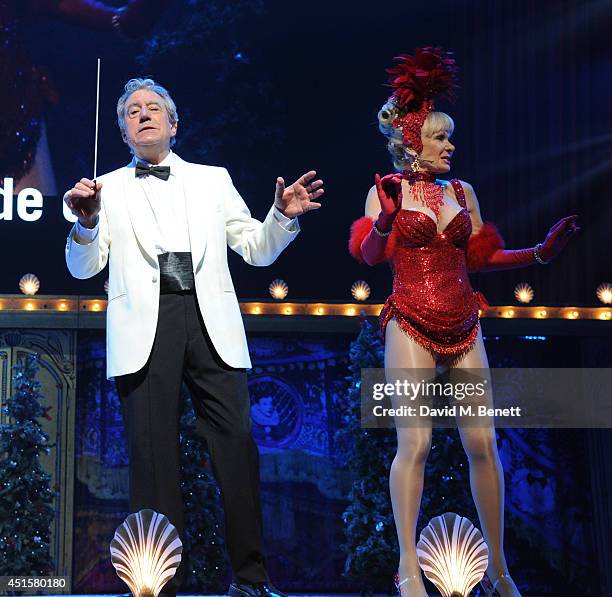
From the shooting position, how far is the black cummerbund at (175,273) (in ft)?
10.1

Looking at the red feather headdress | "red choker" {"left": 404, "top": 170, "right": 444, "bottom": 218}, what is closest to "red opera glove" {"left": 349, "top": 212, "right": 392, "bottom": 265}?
"red choker" {"left": 404, "top": 170, "right": 444, "bottom": 218}

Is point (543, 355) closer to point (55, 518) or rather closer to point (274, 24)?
point (274, 24)

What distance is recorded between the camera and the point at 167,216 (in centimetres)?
318

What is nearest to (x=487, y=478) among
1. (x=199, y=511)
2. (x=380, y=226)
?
(x=380, y=226)

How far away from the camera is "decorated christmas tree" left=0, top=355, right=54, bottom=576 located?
5957 millimetres

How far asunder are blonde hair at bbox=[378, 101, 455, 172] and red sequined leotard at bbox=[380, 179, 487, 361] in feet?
0.85

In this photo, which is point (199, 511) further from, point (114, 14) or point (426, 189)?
point (114, 14)

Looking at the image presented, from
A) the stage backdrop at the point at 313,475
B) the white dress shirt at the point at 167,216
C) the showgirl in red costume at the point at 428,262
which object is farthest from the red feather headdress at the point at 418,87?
the stage backdrop at the point at 313,475

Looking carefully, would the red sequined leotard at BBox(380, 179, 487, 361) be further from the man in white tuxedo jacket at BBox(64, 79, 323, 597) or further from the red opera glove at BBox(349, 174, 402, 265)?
the man in white tuxedo jacket at BBox(64, 79, 323, 597)

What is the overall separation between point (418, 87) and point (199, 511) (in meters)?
3.63

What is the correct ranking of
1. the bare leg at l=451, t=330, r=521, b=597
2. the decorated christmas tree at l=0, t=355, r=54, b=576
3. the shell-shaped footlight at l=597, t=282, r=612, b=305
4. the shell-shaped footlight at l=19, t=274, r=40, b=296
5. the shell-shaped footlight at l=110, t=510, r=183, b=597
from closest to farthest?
the shell-shaped footlight at l=110, t=510, r=183, b=597, the bare leg at l=451, t=330, r=521, b=597, the decorated christmas tree at l=0, t=355, r=54, b=576, the shell-shaped footlight at l=19, t=274, r=40, b=296, the shell-shaped footlight at l=597, t=282, r=612, b=305

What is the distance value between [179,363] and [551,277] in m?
4.50

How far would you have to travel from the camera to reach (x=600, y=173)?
687 centimetres

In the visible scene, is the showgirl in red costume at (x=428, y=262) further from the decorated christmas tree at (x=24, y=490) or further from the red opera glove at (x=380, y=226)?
the decorated christmas tree at (x=24, y=490)
